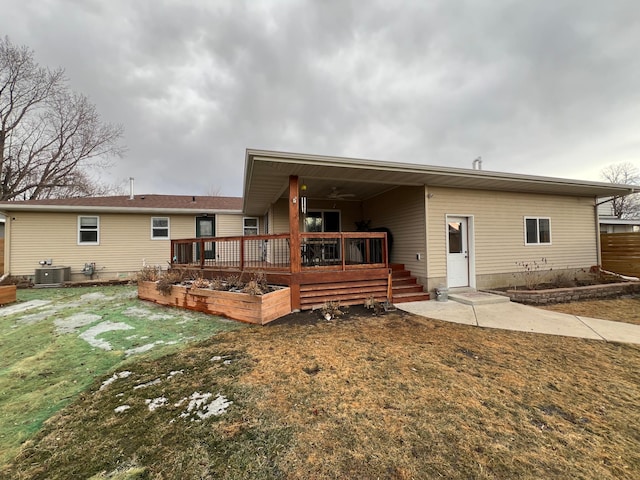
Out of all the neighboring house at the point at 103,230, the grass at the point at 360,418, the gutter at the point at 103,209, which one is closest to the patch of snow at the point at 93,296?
the neighboring house at the point at 103,230

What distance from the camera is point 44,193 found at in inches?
657

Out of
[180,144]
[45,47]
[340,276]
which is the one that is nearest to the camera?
[340,276]

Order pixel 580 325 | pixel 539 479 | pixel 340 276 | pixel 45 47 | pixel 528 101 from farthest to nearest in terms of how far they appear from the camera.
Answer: pixel 45 47
pixel 528 101
pixel 340 276
pixel 580 325
pixel 539 479

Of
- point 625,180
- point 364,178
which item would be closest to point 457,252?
point 364,178

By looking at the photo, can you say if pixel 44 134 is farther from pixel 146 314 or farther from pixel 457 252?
pixel 457 252

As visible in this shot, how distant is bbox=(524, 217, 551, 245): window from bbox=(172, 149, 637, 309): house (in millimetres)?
32

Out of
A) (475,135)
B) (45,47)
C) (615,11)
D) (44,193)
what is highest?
(45,47)

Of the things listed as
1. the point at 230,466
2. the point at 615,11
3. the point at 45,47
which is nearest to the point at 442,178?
the point at 230,466

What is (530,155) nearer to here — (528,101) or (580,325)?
(528,101)

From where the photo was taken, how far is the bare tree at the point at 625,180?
88.5ft

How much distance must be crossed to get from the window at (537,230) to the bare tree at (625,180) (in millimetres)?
27784

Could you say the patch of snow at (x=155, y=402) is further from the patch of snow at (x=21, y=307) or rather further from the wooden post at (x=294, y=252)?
the patch of snow at (x=21, y=307)

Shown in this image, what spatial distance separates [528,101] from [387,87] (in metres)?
5.85

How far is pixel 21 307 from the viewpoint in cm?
616
